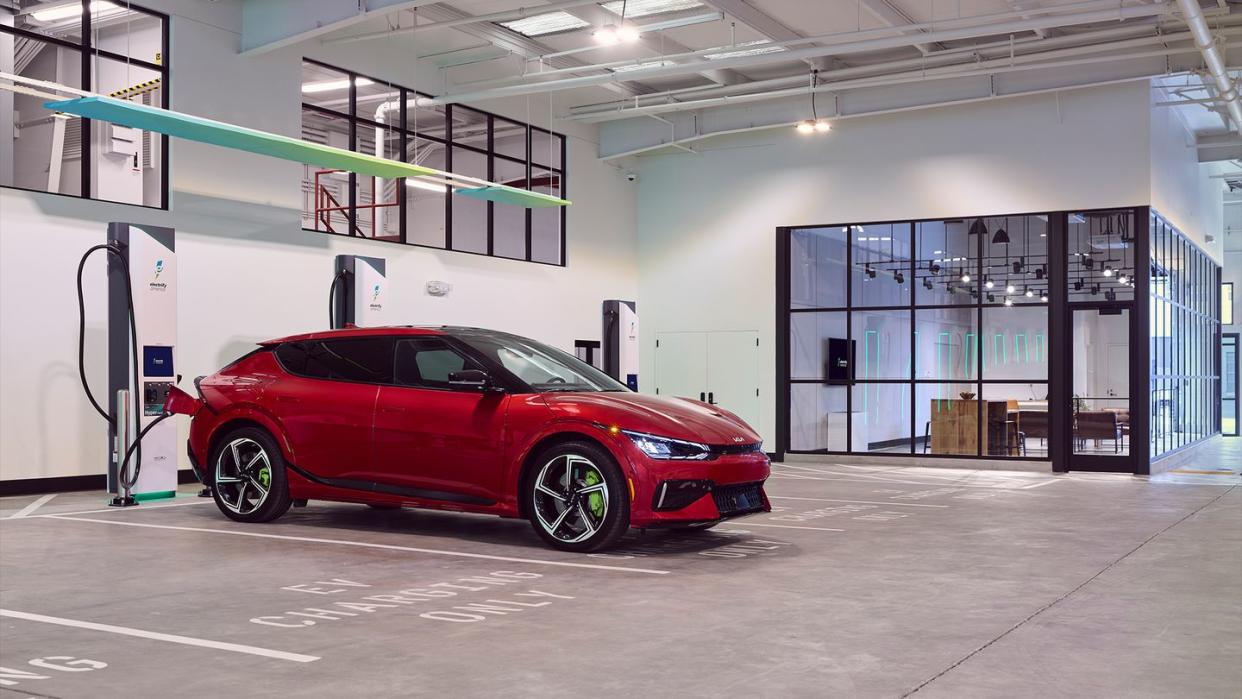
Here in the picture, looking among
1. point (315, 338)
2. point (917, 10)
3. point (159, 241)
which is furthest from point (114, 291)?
point (917, 10)

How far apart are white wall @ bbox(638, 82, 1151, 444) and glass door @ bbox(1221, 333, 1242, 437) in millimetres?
14581

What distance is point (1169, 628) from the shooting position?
4988 millimetres

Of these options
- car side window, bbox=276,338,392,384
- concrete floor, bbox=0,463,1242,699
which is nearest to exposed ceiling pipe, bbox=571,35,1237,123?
concrete floor, bbox=0,463,1242,699

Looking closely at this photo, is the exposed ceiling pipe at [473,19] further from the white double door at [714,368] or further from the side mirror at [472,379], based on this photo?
the white double door at [714,368]

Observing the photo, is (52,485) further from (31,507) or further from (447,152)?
(447,152)

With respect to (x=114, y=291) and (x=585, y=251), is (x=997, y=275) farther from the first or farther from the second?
(x=114, y=291)

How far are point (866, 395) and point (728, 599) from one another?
42.8 feet

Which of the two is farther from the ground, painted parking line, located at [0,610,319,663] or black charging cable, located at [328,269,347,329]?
black charging cable, located at [328,269,347,329]

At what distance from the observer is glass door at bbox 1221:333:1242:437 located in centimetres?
2770

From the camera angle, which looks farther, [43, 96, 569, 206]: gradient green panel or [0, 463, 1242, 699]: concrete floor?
[43, 96, 569, 206]: gradient green panel

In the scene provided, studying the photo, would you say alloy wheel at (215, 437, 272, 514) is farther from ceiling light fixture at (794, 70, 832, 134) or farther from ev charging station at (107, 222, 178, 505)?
ceiling light fixture at (794, 70, 832, 134)

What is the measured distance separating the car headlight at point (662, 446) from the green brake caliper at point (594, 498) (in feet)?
1.11

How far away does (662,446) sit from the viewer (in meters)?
6.74

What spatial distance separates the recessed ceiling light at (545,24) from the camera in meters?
14.6
